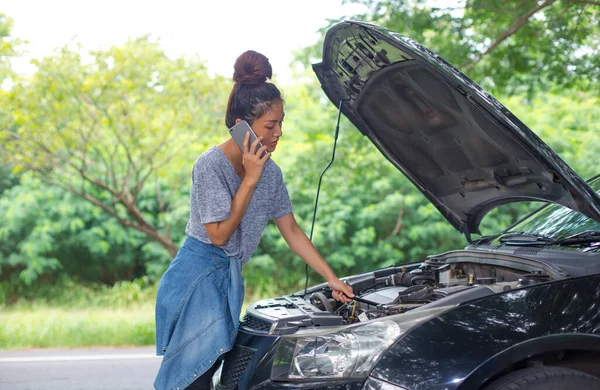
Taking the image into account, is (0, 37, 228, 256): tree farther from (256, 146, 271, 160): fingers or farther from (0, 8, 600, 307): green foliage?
(256, 146, 271, 160): fingers

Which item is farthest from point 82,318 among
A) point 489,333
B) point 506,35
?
point 489,333

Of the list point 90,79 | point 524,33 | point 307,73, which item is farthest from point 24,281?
point 524,33

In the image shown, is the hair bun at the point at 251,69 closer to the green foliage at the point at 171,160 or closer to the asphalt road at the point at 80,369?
the asphalt road at the point at 80,369

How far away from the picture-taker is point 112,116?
29.2 ft

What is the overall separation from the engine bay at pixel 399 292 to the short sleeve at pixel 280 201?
45 cm

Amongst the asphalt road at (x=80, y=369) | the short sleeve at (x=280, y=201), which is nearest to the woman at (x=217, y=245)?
the short sleeve at (x=280, y=201)

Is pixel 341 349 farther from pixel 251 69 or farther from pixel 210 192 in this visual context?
pixel 251 69

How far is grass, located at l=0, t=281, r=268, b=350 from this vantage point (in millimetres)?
7430

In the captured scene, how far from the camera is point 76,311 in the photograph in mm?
10906

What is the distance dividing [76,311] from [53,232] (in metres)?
1.39

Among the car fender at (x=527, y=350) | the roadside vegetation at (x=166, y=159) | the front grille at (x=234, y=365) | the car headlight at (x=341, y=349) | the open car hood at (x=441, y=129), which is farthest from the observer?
the roadside vegetation at (x=166, y=159)

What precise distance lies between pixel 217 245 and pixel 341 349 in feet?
2.66

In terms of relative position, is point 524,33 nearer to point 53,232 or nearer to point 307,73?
point 307,73

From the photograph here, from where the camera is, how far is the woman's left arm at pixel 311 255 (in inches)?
138
